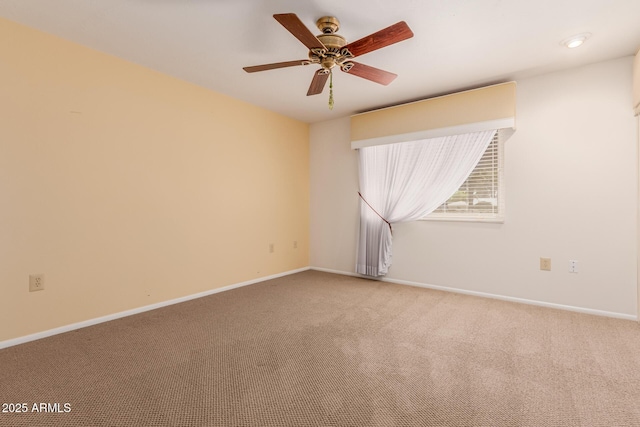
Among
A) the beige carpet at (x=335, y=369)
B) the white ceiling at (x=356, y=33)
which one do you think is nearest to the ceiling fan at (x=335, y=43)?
the white ceiling at (x=356, y=33)

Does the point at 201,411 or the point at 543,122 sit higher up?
the point at 543,122

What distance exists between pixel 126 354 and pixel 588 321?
370 centimetres

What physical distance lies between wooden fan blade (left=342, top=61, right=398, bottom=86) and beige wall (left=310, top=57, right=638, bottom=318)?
171cm

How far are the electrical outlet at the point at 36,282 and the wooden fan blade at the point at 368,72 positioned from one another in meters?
2.82

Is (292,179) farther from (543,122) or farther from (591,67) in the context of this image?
(591,67)

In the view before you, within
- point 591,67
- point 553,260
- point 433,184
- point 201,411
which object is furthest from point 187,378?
point 591,67

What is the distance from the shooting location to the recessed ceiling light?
93.2 inches

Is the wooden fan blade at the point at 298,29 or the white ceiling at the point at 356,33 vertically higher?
the white ceiling at the point at 356,33

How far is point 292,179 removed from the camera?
4656mm

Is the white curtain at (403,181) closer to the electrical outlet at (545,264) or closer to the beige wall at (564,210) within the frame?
the beige wall at (564,210)

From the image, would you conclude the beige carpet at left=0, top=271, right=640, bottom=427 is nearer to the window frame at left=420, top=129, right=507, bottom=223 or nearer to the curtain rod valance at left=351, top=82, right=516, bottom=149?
the window frame at left=420, top=129, right=507, bottom=223

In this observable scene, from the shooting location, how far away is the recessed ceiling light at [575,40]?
2367 mm

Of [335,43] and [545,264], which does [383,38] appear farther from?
[545,264]

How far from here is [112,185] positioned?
9.13ft
